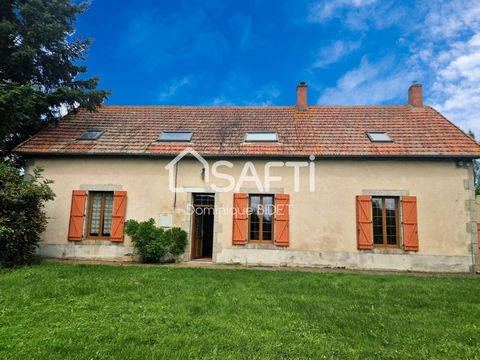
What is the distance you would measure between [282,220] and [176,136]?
15.1ft

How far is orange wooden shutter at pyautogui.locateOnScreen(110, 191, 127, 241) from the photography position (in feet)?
30.6

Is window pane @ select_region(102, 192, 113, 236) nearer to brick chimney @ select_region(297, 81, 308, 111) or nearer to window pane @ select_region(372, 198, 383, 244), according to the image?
brick chimney @ select_region(297, 81, 308, 111)

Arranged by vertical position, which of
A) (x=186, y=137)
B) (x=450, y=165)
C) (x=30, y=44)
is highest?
(x=30, y=44)

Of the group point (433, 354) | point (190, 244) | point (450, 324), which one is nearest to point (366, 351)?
point (433, 354)

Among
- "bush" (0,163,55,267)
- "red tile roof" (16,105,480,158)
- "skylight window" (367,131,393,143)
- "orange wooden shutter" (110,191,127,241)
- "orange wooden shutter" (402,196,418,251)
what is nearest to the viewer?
"bush" (0,163,55,267)

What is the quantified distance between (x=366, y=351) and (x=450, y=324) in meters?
1.77

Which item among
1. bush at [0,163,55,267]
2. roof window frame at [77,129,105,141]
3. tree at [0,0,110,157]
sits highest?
tree at [0,0,110,157]

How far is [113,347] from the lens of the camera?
3.21 meters

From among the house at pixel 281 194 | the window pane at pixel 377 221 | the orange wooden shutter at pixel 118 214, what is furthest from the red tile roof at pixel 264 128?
the window pane at pixel 377 221

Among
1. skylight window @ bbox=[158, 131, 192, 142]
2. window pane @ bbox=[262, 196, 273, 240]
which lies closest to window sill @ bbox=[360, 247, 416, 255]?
window pane @ bbox=[262, 196, 273, 240]

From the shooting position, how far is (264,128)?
36.0 feet

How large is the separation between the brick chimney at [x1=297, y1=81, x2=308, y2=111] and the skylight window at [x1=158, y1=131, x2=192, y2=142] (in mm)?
4731

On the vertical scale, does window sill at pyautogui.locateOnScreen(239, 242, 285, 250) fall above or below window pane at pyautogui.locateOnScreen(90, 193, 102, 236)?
below

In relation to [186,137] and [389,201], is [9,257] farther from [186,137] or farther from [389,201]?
[389,201]
